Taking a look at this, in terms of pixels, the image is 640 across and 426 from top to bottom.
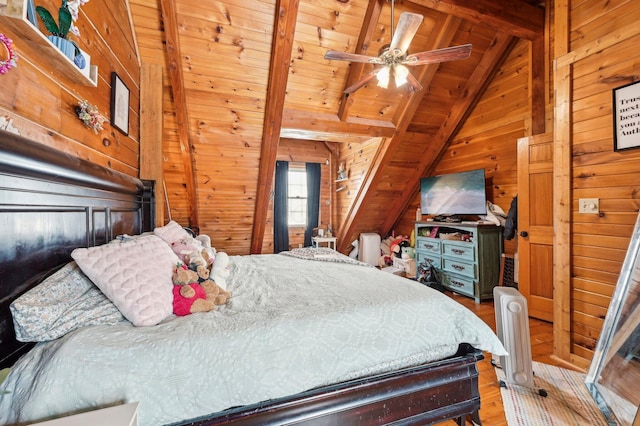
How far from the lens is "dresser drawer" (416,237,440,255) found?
12.5 feet

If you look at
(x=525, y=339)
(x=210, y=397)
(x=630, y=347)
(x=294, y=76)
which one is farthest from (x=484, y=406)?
(x=294, y=76)

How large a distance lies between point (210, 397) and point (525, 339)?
180cm

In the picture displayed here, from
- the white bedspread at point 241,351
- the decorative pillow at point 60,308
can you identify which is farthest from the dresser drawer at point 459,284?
the decorative pillow at point 60,308

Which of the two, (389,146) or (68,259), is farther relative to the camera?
(389,146)

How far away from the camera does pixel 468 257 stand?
11.0 ft

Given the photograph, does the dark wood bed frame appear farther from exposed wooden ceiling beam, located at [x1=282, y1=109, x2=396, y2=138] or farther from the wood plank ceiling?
exposed wooden ceiling beam, located at [x1=282, y1=109, x2=396, y2=138]

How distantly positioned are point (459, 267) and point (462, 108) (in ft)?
7.00

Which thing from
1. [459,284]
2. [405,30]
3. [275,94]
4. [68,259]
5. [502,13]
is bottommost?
[459,284]

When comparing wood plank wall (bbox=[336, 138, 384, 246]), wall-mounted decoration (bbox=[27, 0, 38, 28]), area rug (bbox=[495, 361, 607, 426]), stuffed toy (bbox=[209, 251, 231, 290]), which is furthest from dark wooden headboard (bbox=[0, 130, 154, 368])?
wood plank wall (bbox=[336, 138, 384, 246])

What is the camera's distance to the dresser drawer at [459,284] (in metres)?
3.35

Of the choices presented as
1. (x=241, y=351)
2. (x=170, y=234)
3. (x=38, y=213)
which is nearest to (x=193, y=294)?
(x=241, y=351)

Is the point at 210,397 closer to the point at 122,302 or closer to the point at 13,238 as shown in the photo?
the point at 122,302

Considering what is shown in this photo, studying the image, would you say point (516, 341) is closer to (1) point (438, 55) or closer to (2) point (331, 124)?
(1) point (438, 55)

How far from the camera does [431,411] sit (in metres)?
1.28
